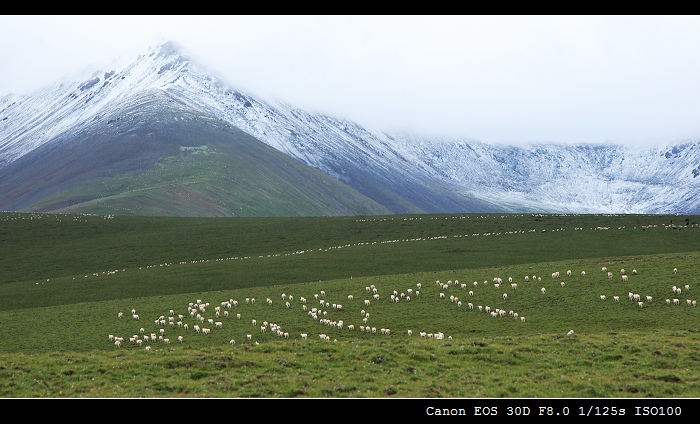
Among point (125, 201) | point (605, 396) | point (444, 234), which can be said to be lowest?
point (605, 396)

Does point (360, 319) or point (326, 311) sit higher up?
point (326, 311)

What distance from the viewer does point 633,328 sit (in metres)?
40.0

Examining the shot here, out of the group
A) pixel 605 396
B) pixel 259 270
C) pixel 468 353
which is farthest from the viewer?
pixel 259 270

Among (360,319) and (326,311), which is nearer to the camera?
(360,319)

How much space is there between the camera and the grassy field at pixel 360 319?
91.8ft

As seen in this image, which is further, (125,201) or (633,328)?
(125,201)

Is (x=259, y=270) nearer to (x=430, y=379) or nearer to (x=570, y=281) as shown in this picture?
(x=570, y=281)

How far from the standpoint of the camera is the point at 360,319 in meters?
47.2

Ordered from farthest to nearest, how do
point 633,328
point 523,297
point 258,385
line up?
point 523,297
point 633,328
point 258,385

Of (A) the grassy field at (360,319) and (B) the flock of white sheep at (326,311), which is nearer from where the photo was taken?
(A) the grassy field at (360,319)

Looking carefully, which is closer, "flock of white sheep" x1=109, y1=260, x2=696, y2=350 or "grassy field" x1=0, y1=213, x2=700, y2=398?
"grassy field" x1=0, y1=213, x2=700, y2=398

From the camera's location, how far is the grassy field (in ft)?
91.8
